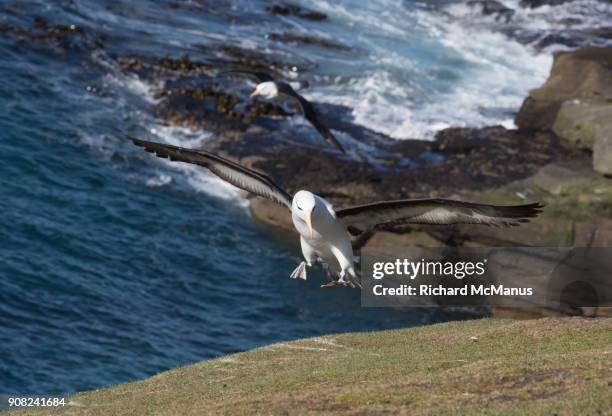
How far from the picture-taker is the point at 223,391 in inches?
577

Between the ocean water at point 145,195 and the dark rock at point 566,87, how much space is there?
1.79 metres

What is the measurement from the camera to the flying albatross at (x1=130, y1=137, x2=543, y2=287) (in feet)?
51.1

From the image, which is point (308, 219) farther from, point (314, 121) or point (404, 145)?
point (404, 145)

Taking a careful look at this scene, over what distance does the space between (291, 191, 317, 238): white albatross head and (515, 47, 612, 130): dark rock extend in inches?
854

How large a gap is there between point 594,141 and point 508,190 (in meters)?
4.70

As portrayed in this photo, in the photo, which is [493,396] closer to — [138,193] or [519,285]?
[519,285]

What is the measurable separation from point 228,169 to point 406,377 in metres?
4.82

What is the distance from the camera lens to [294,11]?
1865 inches

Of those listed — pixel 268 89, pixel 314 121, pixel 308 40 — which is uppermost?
pixel 308 40

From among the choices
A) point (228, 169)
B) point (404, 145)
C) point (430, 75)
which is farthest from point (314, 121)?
point (430, 75)

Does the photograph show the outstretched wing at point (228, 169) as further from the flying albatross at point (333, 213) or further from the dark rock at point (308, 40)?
the dark rock at point (308, 40)

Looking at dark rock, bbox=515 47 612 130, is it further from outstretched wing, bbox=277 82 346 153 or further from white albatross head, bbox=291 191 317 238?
white albatross head, bbox=291 191 317 238

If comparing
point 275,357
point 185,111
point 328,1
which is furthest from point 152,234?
point 328,1

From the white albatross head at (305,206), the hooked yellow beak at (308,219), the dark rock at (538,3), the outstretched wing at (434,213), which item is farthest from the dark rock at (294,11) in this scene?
the hooked yellow beak at (308,219)
